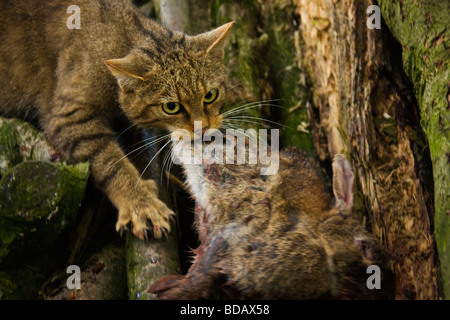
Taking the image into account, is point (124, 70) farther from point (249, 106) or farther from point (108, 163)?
point (249, 106)

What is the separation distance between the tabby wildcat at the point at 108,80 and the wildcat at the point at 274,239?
51 cm

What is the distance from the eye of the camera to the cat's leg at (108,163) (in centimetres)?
330

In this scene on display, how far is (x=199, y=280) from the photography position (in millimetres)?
2396

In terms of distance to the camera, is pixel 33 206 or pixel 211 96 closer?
pixel 33 206

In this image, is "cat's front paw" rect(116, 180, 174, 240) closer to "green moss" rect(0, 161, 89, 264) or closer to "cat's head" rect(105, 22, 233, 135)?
"green moss" rect(0, 161, 89, 264)

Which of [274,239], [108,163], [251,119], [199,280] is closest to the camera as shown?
[199,280]

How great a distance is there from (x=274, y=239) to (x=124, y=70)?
5.07 feet

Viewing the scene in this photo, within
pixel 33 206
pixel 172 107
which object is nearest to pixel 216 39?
pixel 172 107

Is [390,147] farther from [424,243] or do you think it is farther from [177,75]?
[177,75]

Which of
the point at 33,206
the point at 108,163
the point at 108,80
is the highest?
the point at 108,80

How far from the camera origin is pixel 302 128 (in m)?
4.36

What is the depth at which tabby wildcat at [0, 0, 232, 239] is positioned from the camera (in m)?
3.42

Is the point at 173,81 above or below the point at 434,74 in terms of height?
above

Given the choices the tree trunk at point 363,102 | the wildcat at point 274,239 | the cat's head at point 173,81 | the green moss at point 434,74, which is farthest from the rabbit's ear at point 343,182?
the cat's head at point 173,81
